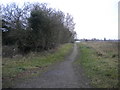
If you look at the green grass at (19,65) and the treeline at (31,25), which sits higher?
the treeline at (31,25)

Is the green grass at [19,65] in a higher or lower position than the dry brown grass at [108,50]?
lower

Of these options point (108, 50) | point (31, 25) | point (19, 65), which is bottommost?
point (19, 65)

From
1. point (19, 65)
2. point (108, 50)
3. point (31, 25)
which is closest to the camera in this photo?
point (19, 65)

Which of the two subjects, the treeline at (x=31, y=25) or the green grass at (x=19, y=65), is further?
the treeline at (x=31, y=25)

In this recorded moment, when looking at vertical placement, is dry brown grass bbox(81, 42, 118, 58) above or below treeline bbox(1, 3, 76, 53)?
below

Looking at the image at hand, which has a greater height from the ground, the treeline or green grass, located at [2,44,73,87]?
the treeline

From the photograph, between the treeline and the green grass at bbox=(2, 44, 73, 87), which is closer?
the green grass at bbox=(2, 44, 73, 87)

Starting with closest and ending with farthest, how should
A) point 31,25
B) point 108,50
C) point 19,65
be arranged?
point 19,65 < point 31,25 < point 108,50

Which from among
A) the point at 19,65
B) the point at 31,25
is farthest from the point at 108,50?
the point at 19,65

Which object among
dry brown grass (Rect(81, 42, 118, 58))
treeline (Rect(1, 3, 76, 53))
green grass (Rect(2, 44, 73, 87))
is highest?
treeline (Rect(1, 3, 76, 53))

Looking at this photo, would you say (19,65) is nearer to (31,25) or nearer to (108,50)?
(31,25)

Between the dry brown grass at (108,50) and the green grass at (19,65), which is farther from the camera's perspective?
the dry brown grass at (108,50)

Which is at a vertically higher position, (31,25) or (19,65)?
(31,25)

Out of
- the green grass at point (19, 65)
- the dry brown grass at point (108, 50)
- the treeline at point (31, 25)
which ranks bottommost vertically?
the green grass at point (19, 65)
